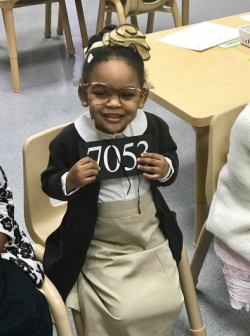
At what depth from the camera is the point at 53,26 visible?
3.81 meters

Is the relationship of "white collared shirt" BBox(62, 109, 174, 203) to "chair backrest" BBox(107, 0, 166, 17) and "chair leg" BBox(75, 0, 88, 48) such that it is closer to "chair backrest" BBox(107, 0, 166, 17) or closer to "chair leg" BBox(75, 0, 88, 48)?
"chair backrest" BBox(107, 0, 166, 17)

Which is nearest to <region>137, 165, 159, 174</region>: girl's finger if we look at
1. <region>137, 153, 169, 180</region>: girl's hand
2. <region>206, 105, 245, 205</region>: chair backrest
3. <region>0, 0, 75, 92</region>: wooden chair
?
<region>137, 153, 169, 180</region>: girl's hand

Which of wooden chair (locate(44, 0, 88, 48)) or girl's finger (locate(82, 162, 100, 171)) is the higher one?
girl's finger (locate(82, 162, 100, 171))

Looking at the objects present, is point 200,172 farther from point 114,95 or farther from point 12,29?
point 12,29

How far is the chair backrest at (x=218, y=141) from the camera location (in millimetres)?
1081

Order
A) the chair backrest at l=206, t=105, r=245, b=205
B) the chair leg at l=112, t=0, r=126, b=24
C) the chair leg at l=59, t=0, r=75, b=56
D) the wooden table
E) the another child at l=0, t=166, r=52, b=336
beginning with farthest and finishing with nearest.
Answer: the chair leg at l=59, t=0, r=75, b=56 < the chair leg at l=112, t=0, r=126, b=24 < the wooden table < the chair backrest at l=206, t=105, r=245, b=205 < the another child at l=0, t=166, r=52, b=336

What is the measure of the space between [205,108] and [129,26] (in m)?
0.40

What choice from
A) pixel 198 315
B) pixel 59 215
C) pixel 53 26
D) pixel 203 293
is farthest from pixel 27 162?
pixel 53 26

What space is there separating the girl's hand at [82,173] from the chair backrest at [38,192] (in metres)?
0.18

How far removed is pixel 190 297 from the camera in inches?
45.2

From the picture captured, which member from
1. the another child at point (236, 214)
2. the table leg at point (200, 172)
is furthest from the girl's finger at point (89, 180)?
the table leg at point (200, 172)

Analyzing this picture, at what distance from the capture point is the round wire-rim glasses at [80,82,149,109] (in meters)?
0.89

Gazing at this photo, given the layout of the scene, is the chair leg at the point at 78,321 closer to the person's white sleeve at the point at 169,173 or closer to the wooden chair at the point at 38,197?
the wooden chair at the point at 38,197

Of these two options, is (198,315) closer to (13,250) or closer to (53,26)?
(13,250)
